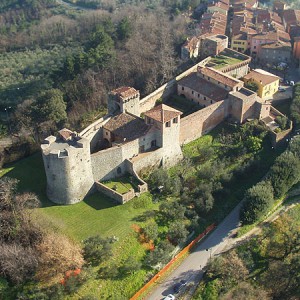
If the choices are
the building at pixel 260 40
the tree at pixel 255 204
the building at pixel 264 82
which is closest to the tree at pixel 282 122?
the building at pixel 264 82

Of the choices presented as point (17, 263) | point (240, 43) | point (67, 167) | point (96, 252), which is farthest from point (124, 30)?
point (17, 263)

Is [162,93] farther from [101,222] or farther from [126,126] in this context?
[101,222]

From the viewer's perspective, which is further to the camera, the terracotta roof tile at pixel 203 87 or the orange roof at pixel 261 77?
the orange roof at pixel 261 77

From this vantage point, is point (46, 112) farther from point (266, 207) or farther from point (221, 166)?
point (266, 207)

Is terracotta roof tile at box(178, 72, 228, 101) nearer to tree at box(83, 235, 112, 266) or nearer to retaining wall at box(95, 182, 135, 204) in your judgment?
retaining wall at box(95, 182, 135, 204)

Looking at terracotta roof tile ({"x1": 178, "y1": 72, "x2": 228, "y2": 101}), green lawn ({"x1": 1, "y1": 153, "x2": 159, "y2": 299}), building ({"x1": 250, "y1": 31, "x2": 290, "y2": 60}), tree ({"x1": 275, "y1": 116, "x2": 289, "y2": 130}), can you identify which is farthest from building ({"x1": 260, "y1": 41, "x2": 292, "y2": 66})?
green lawn ({"x1": 1, "y1": 153, "x2": 159, "y2": 299})

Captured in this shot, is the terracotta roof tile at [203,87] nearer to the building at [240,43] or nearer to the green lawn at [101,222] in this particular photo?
the building at [240,43]
